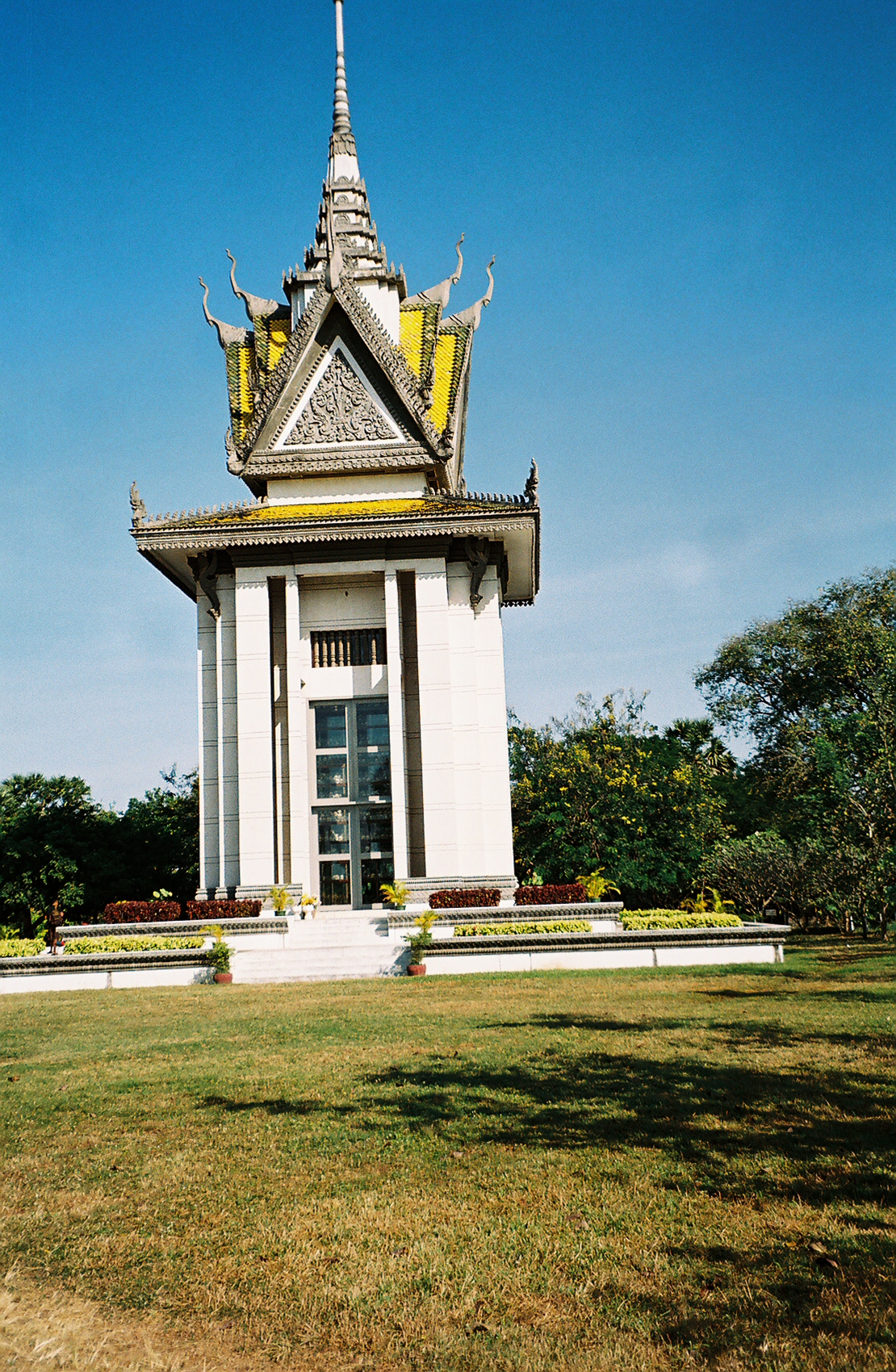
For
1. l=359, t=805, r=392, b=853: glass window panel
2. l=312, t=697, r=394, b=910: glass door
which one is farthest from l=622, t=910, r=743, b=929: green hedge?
l=312, t=697, r=394, b=910: glass door

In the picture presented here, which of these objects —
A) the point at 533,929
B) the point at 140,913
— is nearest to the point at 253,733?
the point at 140,913

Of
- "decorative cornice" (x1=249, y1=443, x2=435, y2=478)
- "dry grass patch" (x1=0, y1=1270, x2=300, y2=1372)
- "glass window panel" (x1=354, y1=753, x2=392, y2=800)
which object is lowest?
"dry grass patch" (x1=0, y1=1270, x2=300, y2=1372)

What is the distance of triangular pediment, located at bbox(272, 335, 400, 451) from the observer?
27328mm

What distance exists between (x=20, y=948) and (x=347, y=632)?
1085 centimetres

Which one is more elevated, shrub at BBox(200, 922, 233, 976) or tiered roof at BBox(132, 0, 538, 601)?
tiered roof at BBox(132, 0, 538, 601)

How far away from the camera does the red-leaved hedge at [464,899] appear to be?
70.5 ft

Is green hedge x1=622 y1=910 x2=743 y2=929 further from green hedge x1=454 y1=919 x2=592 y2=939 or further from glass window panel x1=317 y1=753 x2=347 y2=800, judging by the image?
glass window panel x1=317 y1=753 x2=347 y2=800

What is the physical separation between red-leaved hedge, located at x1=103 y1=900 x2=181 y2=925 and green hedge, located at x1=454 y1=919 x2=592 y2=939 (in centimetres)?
609

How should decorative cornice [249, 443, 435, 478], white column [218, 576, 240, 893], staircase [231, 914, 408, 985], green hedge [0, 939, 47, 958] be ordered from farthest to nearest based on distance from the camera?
decorative cornice [249, 443, 435, 478]
white column [218, 576, 240, 893]
green hedge [0, 939, 47, 958]
staircase [231, 914, 408, 985]

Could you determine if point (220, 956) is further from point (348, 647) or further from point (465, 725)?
point (348, 647)

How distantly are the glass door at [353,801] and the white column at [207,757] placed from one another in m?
2.47

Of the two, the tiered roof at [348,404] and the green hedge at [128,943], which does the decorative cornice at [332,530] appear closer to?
the tiered roof at [348,404]

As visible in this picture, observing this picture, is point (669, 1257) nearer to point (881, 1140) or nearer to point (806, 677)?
point (881, 1140)

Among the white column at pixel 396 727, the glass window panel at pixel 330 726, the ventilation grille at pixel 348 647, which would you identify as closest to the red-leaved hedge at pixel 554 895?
the white column at pixel 396 727
